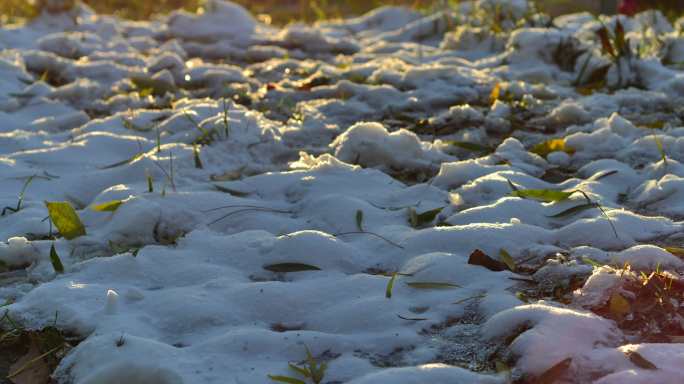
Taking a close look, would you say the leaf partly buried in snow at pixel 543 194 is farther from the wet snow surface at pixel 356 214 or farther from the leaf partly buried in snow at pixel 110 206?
the leaf partly buried in snow at pixel 110 206

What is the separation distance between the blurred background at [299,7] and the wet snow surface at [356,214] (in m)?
1.67

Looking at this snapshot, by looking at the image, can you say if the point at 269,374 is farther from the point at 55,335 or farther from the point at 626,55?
the point at 626,55

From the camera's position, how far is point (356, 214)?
7.16ft

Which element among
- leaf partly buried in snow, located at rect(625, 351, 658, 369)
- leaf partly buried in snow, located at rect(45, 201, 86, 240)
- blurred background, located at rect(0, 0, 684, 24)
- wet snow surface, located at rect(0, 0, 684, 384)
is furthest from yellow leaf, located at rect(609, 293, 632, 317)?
blurred background, located at rect(0, 0, 684, 24)

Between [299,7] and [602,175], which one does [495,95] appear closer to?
[602,175]

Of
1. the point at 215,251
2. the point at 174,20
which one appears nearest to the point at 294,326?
the point at 215,251

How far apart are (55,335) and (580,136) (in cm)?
196

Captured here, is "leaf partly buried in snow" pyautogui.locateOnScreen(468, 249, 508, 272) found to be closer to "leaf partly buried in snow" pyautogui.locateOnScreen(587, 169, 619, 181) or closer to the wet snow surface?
the wet snow surface

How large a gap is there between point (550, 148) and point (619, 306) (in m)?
1.28

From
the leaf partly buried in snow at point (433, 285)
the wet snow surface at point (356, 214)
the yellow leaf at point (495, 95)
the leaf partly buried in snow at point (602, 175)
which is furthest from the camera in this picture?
the yellow leaf at point (495, 95)

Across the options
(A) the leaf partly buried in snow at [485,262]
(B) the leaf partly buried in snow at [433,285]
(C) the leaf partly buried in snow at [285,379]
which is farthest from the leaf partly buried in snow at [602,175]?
(C) the leaf partly buried in snow at [285,379]

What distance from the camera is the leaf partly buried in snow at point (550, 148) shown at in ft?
9.12

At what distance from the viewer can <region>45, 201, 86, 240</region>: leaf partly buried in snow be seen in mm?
2080

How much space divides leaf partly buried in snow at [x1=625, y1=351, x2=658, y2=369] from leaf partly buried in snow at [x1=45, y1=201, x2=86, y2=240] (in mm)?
1408
